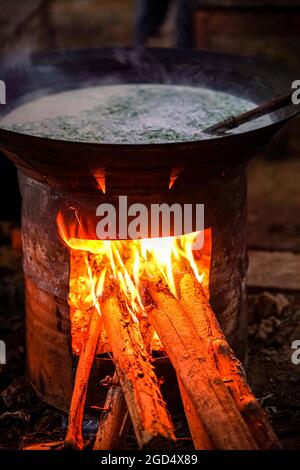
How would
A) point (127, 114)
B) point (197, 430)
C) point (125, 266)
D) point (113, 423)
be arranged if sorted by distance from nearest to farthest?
point (197, 430)
point (113, 423)
point (125, 266)
point (127, 114)

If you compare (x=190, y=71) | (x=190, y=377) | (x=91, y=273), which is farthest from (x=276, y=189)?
(x=190, y=377)

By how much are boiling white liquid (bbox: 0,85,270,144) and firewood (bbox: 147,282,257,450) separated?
0.71 m

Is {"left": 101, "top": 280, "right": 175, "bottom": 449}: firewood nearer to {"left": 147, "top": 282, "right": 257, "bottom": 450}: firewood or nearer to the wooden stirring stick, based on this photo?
{"left": 147, "top": 282, "right": 257, "bottom": 450}: firewood

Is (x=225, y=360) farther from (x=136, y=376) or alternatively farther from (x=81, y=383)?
(x=81, y=383)

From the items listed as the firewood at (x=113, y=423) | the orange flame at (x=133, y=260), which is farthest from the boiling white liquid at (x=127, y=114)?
the firewood at (x=113, y=423)

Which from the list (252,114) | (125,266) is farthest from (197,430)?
(252,114)

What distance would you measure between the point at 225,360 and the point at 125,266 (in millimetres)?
724

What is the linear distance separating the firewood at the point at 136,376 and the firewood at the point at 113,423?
0.14m

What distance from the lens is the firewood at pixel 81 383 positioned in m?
3.04

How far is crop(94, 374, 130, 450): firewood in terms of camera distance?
9.43 ft

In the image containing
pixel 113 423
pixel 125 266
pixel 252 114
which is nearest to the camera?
pixel 113 423

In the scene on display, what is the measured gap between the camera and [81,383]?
10.4ft

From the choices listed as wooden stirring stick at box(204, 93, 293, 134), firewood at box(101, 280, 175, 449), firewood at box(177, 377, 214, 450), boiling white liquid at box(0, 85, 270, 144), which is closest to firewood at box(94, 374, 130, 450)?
firewood at box(101, 280, 175, 449)
